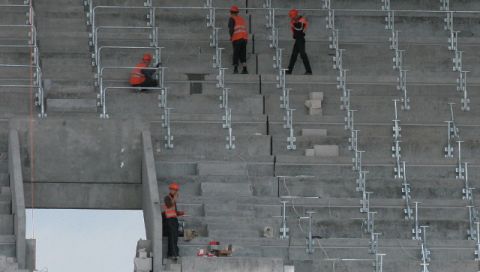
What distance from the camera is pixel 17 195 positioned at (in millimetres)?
44250

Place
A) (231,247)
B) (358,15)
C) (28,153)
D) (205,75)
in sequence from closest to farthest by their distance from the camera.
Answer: (231,247)
(28,153)
(205,75)
(358,15)

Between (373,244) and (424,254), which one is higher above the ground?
(373,244)

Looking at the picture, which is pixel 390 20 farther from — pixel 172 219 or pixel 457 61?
pixel 172 219

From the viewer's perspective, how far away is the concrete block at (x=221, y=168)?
4681 centimetres

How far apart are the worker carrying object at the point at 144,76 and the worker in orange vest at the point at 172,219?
5.09 m

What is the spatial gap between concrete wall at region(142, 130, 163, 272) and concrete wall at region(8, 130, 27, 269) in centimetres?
228

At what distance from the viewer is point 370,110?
49594 mm

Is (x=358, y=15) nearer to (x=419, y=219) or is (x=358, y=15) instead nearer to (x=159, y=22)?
(x=159, y=22)

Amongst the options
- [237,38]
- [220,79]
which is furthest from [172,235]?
[237,38]

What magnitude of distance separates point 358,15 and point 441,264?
10.8 metres

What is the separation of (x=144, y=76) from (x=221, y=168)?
3.45m

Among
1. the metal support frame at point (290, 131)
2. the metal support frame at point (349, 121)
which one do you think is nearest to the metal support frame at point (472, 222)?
the metal support frame at point (349, 121)

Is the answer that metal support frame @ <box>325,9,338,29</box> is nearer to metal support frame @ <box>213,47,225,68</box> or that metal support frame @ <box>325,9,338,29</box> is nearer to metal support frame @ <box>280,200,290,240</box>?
metal support frame @ <box>213,47,225,68</box>

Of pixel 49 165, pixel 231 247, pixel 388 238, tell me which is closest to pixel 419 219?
pixel 388 238
